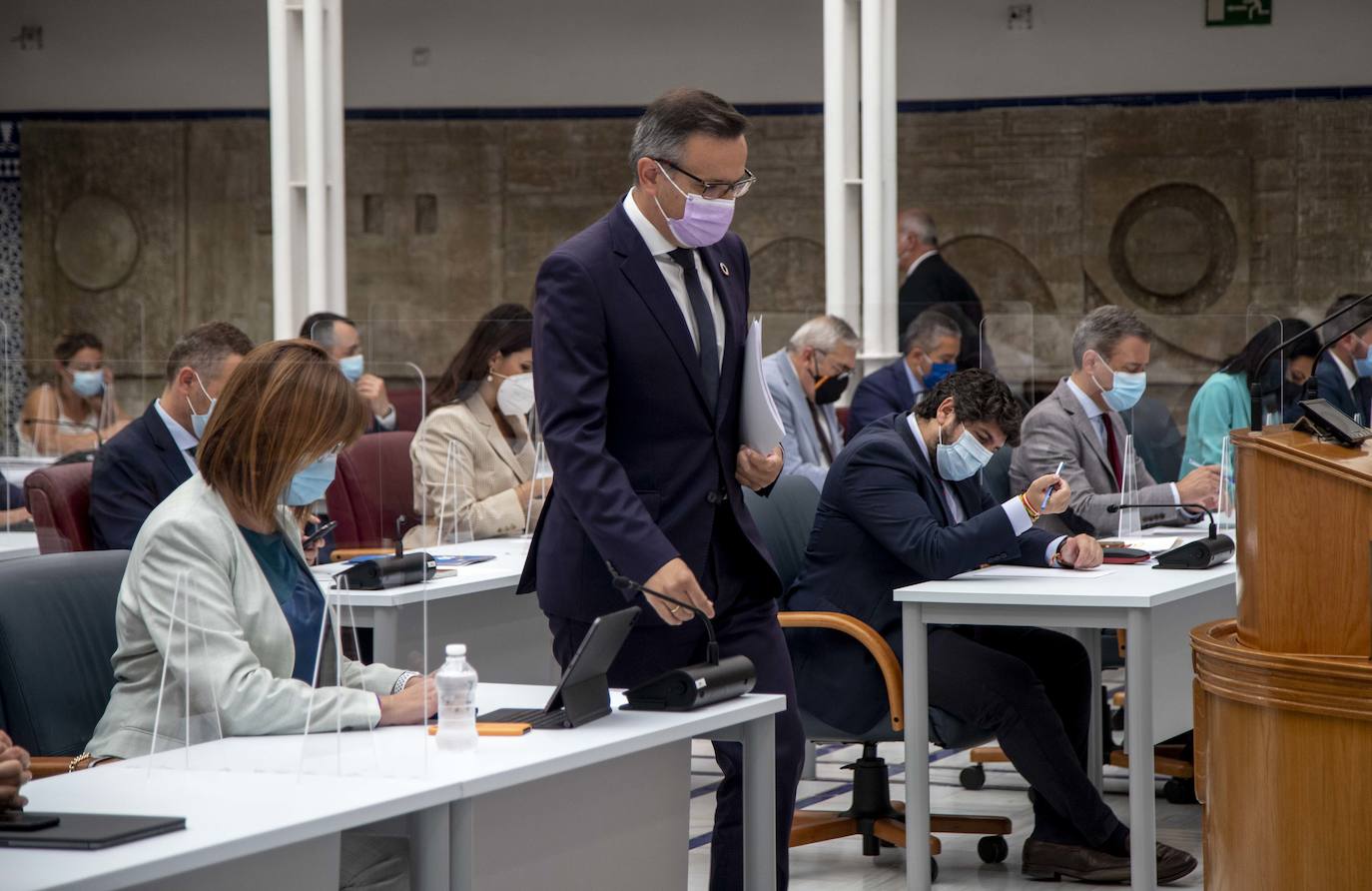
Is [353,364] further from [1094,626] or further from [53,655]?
[53,655]

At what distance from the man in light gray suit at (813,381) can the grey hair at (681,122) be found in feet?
14.0

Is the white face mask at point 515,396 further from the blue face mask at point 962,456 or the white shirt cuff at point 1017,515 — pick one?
the white shirt cuff at point 1017,515

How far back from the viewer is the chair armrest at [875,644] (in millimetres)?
4375

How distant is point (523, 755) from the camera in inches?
98.3

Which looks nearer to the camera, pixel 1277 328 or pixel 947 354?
pixel 1277 328

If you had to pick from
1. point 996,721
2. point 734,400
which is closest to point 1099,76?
point 996,721

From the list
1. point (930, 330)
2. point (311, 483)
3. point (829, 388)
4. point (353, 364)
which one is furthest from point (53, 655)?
point (930, 330)

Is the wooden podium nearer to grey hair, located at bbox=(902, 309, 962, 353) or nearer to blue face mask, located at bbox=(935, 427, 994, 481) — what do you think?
blue face mask, located at bbox=(935, 427, 994, 481)

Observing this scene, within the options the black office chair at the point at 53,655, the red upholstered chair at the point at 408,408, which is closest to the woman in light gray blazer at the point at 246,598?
the black office chair at the point at 53,655

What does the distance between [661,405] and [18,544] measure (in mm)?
3239

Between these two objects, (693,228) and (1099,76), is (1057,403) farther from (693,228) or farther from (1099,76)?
(1099,76)

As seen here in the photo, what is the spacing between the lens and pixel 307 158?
980 cm

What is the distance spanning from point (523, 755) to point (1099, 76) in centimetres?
1093

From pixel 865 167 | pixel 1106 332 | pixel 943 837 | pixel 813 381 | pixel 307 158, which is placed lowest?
pixel 943 837
